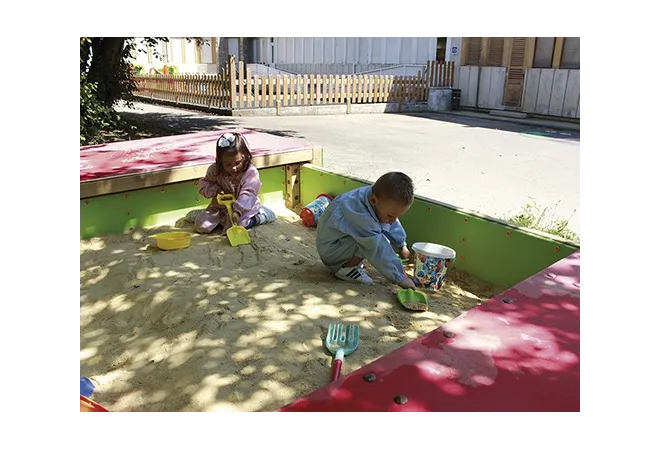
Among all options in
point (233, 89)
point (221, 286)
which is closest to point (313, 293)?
point (221, 286)

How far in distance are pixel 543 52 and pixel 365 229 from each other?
10.3 m

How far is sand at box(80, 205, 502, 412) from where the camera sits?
5.87 ft

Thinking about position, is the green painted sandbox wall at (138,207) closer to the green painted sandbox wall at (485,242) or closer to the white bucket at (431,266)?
the green painted sandbox wall at (485,242)

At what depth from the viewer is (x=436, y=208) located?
294 cm

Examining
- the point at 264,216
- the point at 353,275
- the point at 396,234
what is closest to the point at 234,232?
the point at 264,216

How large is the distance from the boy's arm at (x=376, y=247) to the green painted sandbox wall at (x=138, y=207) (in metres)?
1.49

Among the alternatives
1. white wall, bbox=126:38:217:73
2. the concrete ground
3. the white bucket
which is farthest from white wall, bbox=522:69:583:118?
white wall, bbox=126:38:217:73

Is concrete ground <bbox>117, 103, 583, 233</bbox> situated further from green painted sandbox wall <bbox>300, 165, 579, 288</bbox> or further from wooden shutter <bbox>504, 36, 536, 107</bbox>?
wooden shutter <bbox>504, 36, 536, 107</bbox>

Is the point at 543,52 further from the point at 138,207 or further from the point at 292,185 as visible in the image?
the point at 138,207

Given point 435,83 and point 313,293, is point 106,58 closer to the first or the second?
point 313,293

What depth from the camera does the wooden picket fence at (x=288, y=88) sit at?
10.8 meters

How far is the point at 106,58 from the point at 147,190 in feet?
13.4

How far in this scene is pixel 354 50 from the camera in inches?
632

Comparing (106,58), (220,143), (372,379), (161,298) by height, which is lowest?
(161,298)
